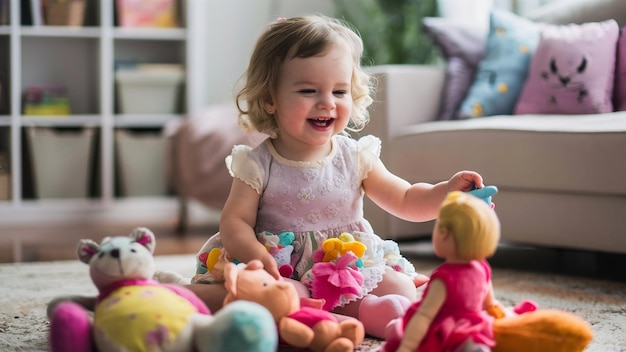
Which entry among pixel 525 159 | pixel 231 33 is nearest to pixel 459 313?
pixel 525 159

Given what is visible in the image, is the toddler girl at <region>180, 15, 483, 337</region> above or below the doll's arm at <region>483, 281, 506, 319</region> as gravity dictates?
above

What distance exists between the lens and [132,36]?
3840mm

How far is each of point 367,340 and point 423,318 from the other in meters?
0.32

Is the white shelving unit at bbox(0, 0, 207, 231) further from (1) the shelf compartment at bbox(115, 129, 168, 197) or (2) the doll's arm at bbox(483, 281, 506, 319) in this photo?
(2) the doll's arm at bbox(483, 281, 506, 319)

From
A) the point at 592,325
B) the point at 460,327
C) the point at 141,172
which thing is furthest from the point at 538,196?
the point at 141,172

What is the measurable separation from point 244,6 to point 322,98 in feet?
9.90

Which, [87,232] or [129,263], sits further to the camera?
[87,232]

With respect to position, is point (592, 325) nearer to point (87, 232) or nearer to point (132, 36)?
point (87, 232)

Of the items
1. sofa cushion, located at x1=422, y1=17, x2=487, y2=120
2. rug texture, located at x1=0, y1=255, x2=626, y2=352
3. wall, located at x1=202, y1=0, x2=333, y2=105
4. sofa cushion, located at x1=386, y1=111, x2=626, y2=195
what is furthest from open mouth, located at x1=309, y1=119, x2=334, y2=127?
wall, located at x1=202, y1=0, x2=333, y2=105

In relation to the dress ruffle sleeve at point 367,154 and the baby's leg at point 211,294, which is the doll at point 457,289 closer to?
the baby's leg at point 211,294

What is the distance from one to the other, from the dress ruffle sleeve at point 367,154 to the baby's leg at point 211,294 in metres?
0.36

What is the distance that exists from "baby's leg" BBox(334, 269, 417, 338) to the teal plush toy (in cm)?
33

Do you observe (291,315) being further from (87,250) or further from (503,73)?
(503,73)

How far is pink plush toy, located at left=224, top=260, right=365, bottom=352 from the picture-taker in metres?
1.19
